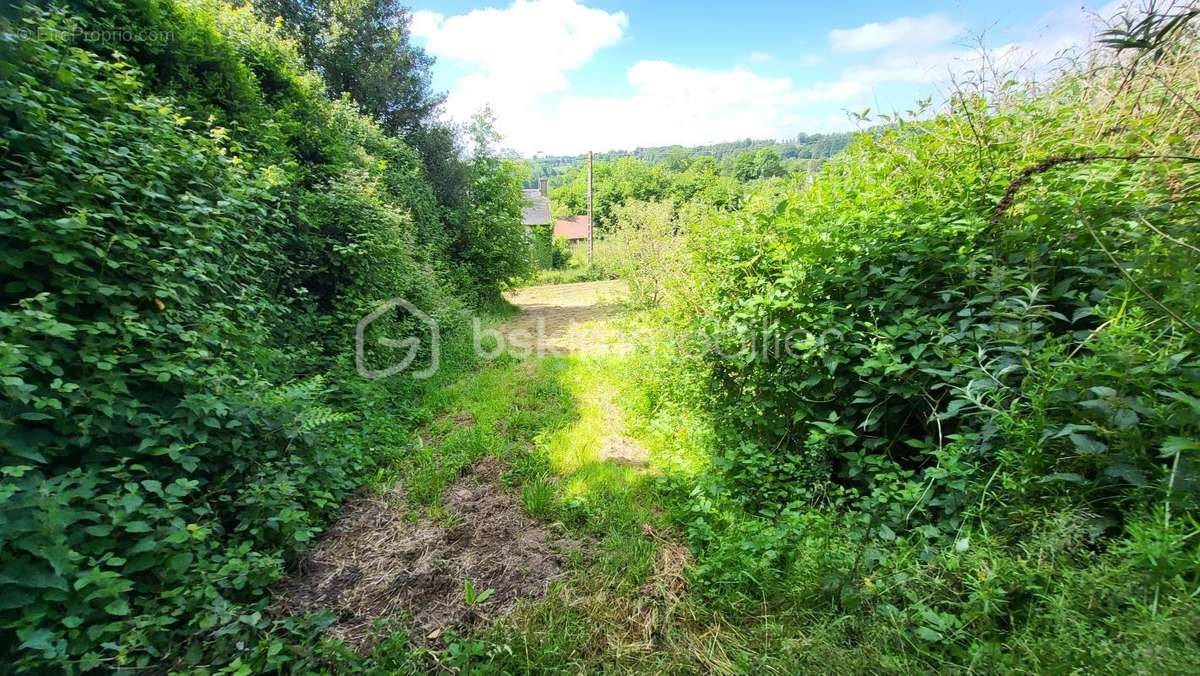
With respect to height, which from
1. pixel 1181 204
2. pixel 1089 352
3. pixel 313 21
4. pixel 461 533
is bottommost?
pixel 461 533

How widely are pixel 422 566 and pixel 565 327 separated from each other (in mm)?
5919

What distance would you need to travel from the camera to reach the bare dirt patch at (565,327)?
6.24m

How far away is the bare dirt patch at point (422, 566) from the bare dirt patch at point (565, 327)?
135 inches

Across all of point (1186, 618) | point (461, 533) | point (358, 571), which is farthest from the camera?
point (461, 533)

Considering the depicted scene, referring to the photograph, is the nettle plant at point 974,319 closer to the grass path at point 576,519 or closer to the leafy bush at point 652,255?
the grass path at point 576,519

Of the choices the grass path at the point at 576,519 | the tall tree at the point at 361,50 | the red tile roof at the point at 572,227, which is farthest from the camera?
the red tile roof at the point at 572,227

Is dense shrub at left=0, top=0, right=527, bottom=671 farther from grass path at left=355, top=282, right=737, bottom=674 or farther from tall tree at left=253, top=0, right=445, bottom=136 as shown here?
tall tree at left=253, top=0, right=445, bottom=136

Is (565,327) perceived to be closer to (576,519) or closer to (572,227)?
(576,519)

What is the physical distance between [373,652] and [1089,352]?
3036 millimetres

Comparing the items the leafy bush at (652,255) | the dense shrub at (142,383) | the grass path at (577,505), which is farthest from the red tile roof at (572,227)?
the dense shrub at (142,383)

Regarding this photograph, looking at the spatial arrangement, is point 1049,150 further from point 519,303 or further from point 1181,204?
point 519,303

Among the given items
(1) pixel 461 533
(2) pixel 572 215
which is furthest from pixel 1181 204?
(2) pixel 572 215

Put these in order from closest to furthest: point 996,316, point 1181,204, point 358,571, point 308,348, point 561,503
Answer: point 1181,204 < point 996,316 < point 358,571 < point 561,503 < point 308,348

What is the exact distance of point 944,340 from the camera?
1860 mm
